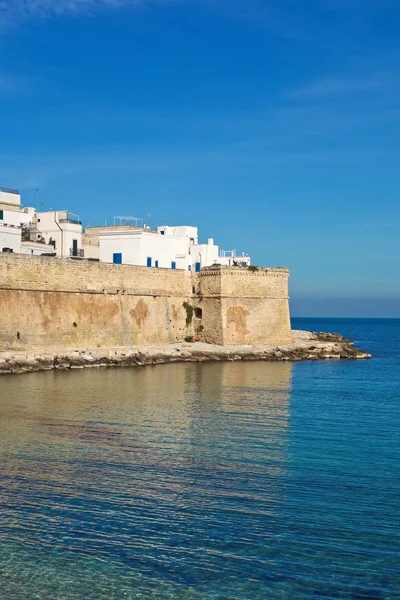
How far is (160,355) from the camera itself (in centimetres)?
2655

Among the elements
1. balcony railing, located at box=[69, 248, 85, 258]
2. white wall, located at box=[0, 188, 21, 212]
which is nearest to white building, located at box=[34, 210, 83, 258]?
balcony railing, located at box=[69, 248, 85, 258]

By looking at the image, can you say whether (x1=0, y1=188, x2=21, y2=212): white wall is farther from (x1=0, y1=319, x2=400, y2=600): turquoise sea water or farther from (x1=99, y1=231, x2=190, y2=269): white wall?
(x1=0, y1=319, x2=400, y2=600): turquoise sea water

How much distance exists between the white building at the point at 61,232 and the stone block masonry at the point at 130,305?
5814 mm

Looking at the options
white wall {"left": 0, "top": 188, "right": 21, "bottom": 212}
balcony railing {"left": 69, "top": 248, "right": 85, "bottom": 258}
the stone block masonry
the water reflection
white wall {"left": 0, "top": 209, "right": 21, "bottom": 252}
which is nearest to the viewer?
the water reflection

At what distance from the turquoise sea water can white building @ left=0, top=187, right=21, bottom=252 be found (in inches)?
442

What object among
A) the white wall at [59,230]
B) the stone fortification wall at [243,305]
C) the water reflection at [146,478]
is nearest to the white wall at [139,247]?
the white wall at [59,230]

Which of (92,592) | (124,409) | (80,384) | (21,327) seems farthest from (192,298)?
(92,592)

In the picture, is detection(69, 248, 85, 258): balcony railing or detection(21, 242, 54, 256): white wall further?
detection(69, 248, 85, 258): balcony railing

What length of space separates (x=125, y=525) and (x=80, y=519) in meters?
0.54

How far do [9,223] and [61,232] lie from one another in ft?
19.7

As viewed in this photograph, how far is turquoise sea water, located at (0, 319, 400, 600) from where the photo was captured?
658cm

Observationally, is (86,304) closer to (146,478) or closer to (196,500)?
(146,478)

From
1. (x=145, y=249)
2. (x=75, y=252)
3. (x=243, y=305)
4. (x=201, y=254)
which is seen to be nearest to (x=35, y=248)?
(x=75, y=252)

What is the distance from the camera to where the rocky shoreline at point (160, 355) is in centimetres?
2186
